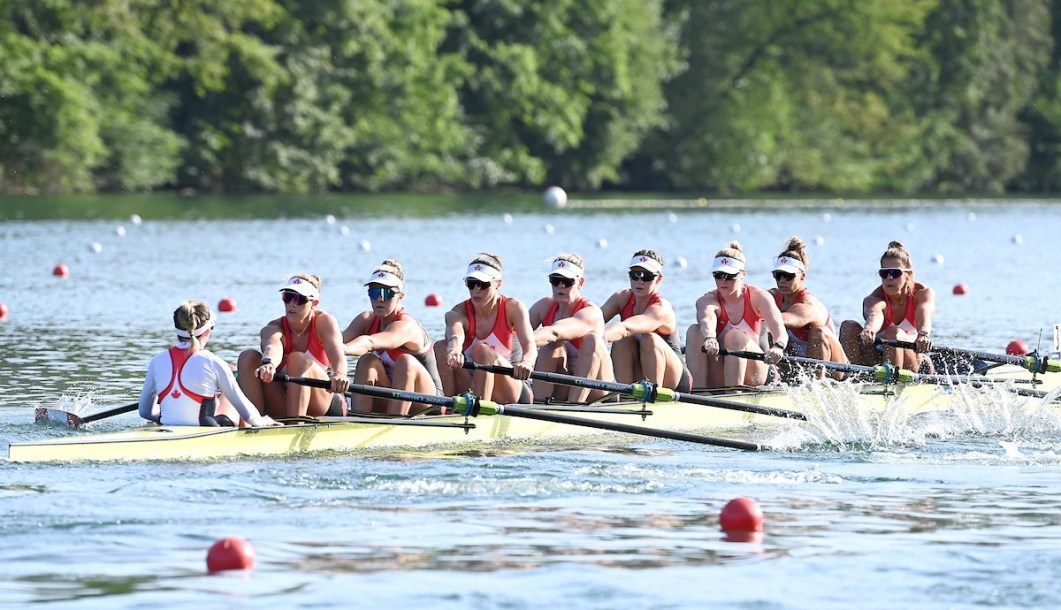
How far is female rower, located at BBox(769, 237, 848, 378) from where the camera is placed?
13961mm

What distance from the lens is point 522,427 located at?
12.2 meters

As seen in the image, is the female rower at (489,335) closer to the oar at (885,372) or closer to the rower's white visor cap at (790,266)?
the oar at (885,372)

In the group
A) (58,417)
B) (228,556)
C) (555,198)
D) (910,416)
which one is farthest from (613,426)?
(555,198)

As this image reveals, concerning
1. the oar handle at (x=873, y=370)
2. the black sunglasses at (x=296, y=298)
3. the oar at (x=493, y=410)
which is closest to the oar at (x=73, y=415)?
the black sunglasses at (x=296, y=298)

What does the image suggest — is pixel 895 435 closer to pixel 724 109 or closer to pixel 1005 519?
pixel 1005 519

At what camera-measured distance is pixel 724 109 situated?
65188 millimetres

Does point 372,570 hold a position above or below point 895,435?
below

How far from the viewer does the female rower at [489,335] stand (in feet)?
39.6

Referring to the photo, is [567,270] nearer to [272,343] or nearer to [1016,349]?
[272,343]

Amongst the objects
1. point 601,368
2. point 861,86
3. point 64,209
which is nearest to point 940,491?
point 601,368

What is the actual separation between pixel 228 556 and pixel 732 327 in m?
6.06

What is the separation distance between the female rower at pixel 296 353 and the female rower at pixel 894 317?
480 centimetres

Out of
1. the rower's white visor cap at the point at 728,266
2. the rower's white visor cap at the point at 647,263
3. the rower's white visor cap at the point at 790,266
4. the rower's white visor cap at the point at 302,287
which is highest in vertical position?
the rower's white visor cap at the point at 790,266

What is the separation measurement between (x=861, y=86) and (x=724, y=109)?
7.39 metres
